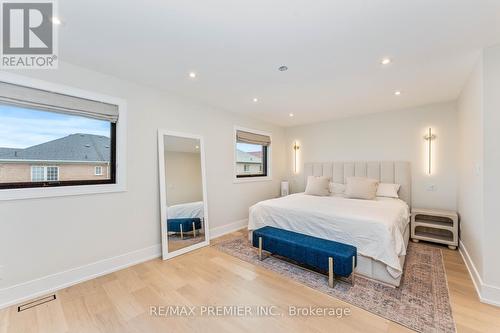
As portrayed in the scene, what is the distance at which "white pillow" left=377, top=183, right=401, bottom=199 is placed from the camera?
3787 mm

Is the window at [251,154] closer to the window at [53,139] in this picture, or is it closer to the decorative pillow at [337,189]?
the decorative pillow at [337,189]

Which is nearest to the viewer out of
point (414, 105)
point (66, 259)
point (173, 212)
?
point (66, 259)

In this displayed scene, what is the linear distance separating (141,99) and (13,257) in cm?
218

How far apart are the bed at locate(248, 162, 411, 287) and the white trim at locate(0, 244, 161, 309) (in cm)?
172

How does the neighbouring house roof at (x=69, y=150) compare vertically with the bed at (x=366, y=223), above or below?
above

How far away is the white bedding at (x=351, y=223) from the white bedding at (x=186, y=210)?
2.93 ft

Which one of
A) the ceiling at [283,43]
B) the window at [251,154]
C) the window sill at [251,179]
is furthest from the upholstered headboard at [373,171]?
the ceiling at [283,43]

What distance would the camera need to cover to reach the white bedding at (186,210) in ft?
10.4

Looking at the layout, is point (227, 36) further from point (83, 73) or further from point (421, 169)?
point (421, 169)

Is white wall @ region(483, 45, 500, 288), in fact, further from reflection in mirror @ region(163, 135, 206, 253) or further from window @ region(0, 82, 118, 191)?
window @ region(0, 82, 118, 191)

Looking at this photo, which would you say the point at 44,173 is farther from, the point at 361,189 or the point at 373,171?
the point at 373,171

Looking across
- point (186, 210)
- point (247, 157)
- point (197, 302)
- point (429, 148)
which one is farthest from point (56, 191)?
point (429, 148)

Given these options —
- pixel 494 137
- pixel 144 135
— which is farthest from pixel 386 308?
pixel 144 135

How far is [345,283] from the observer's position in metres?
Result: 2.29
